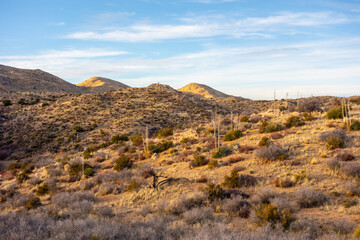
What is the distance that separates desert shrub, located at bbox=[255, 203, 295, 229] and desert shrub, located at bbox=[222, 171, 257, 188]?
3266 mm

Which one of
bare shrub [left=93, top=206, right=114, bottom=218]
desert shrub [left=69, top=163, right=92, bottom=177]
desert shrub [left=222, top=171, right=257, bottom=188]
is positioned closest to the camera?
bare shrub [left=93, top=206, right=114, bottom=218]

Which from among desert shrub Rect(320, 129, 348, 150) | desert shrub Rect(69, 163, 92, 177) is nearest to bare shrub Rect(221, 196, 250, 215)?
desert shrub Rect(320, 129, 348, 150)

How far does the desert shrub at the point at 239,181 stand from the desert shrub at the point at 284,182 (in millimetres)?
960

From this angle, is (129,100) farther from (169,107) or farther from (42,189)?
(42,189)

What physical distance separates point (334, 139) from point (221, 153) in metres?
6.37

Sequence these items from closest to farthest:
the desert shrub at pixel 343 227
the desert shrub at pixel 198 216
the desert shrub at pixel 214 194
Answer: the desert shrub at pixel 343 227
the desert shrub at pixel 198 216
the desert shrub at pixel 214 194

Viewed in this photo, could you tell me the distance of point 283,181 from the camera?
9734 millimetres

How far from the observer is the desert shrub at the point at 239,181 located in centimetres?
1023

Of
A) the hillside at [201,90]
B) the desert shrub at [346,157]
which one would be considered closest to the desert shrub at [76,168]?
the desert shrub at [346,157]

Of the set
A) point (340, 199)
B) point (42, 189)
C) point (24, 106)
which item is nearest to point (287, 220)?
point (340, 199)

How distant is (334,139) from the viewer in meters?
12.6

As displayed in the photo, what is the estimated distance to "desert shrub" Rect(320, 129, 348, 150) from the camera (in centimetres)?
1238

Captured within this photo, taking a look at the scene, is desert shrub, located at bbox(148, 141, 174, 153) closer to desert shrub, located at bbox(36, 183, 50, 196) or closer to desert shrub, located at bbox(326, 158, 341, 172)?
desert shrub, located at bbox(36, 183, 50, 196)

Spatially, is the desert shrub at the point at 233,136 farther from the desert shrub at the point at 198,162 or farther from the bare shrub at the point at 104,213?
the bare shrub at the point at 104,213
